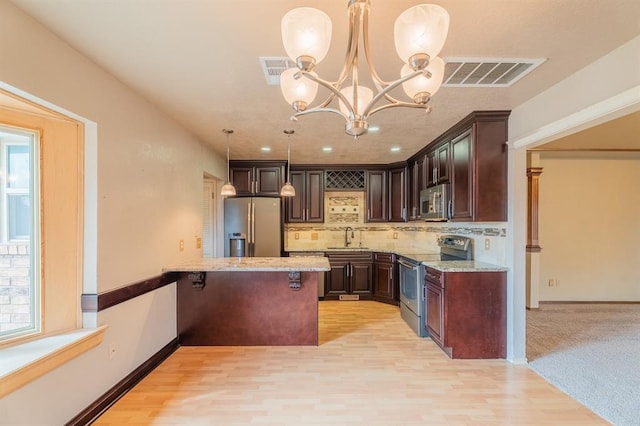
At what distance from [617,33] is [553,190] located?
3818 mm

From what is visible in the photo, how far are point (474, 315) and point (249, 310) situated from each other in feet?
7.56

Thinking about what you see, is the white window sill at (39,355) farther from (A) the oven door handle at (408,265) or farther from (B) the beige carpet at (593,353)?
(B) the beige carpet at (593,353)

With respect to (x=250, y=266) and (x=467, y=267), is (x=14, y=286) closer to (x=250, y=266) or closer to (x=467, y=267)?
(x=250, y=266)

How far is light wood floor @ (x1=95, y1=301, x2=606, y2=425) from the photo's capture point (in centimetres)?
204

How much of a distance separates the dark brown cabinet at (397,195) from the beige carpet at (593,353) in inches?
92.0

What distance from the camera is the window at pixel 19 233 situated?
1.79 metres

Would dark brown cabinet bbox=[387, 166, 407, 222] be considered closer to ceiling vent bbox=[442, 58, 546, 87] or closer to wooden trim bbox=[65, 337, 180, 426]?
ceiling vent bbox=[442, 58, 546, 87]

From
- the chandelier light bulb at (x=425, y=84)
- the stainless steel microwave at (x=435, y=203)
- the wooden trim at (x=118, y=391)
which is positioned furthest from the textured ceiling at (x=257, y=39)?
the wooden trim at (x=118, y=391)

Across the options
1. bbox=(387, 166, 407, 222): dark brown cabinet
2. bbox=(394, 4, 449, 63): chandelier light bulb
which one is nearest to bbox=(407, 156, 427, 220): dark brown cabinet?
bbox=(387, 166, 407, 222): dark brown cabinet

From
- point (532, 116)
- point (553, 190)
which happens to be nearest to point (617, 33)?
point (532, 116)

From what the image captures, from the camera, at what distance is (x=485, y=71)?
2061 mm

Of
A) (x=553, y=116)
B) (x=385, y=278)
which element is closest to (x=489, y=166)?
(x=553, y=116)

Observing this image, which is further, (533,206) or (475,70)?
(533,206)

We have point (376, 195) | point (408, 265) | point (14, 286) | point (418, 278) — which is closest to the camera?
point (14, 286)
